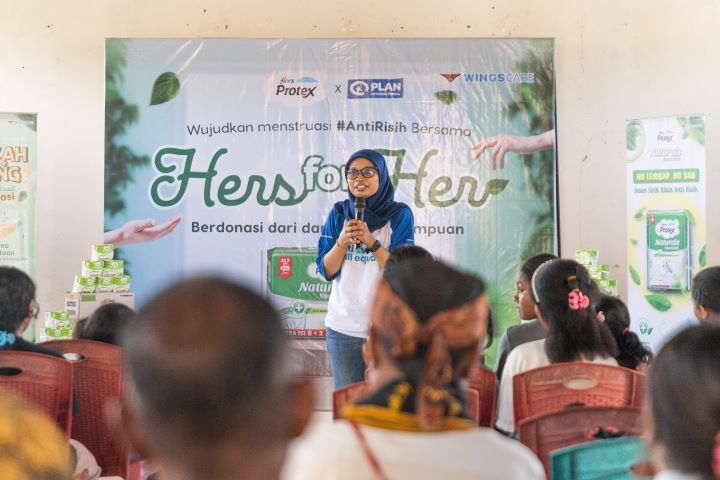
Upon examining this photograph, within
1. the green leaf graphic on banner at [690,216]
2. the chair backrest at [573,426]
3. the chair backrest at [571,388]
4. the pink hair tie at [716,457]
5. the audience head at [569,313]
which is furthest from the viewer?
the green leaf graphic on banner at [690,216]

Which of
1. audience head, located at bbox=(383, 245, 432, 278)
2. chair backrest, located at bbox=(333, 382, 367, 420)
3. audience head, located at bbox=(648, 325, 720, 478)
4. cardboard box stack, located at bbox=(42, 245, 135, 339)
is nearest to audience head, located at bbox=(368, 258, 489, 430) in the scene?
audience head, located at bbox=(648, 325, 720, 478)

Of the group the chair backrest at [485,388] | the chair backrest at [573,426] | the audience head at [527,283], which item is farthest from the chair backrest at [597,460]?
the audience head at [527,283]

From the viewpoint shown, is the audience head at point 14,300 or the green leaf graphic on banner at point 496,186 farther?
the green leaf graphic on banner at point 496,186

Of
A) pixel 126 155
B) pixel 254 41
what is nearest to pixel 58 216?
pixel 126 155

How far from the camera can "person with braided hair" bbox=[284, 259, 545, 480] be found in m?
1.27

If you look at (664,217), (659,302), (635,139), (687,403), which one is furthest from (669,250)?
(687,403)

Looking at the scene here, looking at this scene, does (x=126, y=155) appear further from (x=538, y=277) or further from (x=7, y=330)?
(x=538, y=277)

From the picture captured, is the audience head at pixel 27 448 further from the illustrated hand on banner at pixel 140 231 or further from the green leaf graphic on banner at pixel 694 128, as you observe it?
the illustrated hand on banner at pixel 140 231

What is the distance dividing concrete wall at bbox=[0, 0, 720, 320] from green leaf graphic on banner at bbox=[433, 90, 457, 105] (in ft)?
1.94

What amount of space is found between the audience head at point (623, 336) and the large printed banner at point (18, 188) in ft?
15.4

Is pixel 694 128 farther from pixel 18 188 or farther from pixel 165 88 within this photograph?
pixel 18 188

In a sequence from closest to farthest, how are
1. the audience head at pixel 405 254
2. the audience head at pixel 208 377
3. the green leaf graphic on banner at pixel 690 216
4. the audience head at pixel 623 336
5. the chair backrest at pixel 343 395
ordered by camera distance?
the audience head at pixel 208 377 < the chair backrest at pixel 343 395 < the audience head at pixel 405 254 < the audience head at pixel 623 336 < the green leaf graphic on banner at pixel 690 216

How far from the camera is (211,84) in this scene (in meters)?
6.73

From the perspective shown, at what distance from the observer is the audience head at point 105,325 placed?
323 cm
